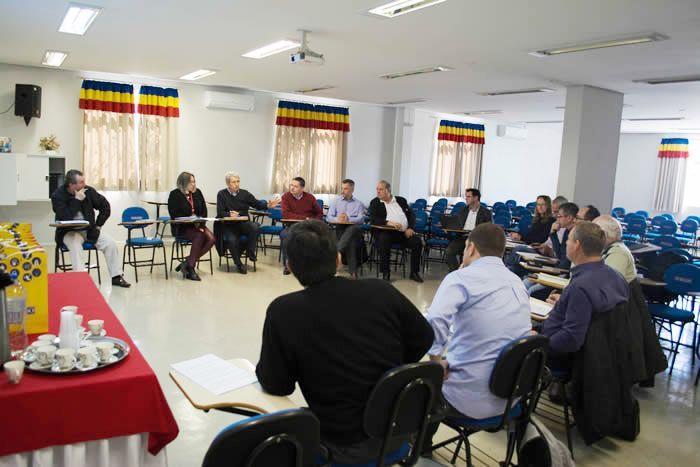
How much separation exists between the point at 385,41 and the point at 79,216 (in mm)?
4094

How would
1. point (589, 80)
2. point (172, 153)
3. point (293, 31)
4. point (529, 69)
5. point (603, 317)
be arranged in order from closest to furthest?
point (603, 317), point (293, 31), point (529, 69), point (589, 80), point (172, 153)

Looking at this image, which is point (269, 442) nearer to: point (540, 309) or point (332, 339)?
point (332, 339)

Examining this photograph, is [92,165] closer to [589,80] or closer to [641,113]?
[589,80]

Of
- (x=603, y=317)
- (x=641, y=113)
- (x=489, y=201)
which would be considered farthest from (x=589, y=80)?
(x=489, y=201)

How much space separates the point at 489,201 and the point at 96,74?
10.4 meters

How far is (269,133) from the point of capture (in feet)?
34.5

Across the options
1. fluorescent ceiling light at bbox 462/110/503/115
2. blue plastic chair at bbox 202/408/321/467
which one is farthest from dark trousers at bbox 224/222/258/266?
fluorescent ceiling light at bbox 462/110/503/115

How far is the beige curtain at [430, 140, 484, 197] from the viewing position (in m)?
13.2

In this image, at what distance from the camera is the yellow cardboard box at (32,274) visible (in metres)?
2.11

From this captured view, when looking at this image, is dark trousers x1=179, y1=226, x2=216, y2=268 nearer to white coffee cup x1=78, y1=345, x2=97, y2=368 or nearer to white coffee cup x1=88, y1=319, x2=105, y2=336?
white coffee cup x1=88, y1=319, x2=105, y2=336

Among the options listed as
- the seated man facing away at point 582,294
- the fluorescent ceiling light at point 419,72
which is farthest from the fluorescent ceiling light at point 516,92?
the seated man facing away at point 582,294

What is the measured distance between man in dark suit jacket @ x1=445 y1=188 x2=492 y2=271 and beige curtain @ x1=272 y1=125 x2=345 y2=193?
4.38 m

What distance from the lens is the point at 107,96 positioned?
8.66 m

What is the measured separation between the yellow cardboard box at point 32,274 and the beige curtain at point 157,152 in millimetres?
7176
